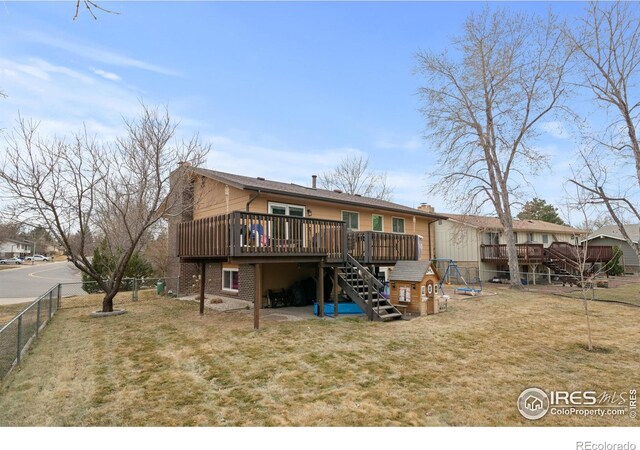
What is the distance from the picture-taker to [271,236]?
9336 mm

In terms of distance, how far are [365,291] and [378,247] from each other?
1989 mm

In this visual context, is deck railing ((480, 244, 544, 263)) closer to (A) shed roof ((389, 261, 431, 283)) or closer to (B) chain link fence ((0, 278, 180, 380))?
(A) shed roof ((389, 261, 431, 283))

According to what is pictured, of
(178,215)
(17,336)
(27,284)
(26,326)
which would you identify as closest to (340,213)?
(178,215)

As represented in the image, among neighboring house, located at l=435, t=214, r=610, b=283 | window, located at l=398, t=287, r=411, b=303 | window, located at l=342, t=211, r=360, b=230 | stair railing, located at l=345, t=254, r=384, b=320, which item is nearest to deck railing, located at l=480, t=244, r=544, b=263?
neighboring house, located at l=435, t=214, r=610, b=283

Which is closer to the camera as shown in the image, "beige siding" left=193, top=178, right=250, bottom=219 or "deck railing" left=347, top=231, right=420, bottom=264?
"deck railing" left=347, top=231, right=420, bottom=264

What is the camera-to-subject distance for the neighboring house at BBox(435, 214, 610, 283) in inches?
902

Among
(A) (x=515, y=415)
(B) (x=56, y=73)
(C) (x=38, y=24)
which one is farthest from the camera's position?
(B) (x=56, y=73)

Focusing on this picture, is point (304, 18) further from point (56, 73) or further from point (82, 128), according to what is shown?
point (82, 128)

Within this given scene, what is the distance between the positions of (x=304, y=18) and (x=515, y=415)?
8823 millimetres

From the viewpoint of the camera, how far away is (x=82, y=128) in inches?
479

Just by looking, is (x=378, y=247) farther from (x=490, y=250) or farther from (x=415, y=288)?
(x=490, y=250)

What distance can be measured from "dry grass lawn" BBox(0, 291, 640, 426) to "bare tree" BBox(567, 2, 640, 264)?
7.12 metres

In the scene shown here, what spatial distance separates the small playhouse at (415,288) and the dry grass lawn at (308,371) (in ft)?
3.35
